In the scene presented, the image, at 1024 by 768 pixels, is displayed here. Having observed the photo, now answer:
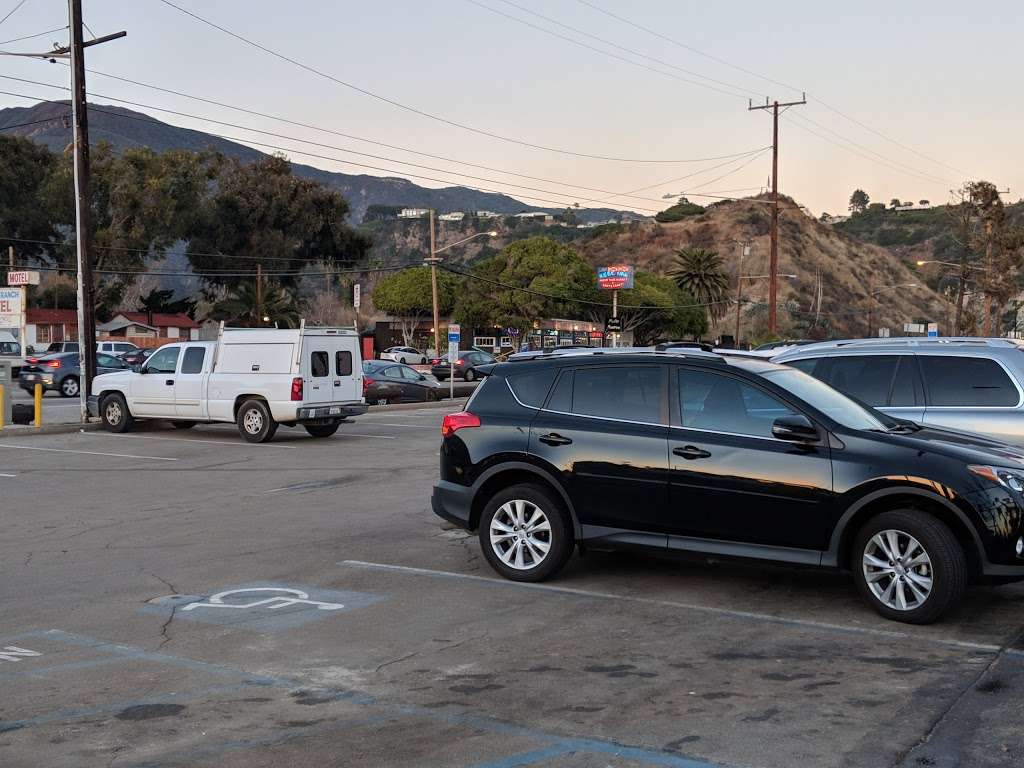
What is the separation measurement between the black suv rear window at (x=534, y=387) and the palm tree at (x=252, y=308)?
245 feet

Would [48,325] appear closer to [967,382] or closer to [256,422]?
[256,422]

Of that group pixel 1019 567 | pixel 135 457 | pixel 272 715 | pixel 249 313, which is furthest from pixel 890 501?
pixel 249 313

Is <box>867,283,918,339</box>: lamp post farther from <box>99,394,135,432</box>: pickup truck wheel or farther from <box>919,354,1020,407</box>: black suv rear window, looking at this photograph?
<box>919,354,1020,407</box>: black suv rear window

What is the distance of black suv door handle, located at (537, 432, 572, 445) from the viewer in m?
8.57

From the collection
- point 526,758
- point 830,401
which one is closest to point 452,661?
point 526,758

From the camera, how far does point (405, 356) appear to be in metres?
71.1

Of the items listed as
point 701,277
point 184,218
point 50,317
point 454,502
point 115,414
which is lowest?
point 454,502

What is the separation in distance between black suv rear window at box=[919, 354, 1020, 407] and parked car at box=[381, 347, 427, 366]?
5768 cm

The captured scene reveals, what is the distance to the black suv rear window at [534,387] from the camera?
29.2 ft

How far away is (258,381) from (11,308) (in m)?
8.62

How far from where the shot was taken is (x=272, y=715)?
18.5 ft

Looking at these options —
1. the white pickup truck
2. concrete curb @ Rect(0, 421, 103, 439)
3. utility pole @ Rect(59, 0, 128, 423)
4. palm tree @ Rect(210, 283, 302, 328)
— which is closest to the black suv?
the white pickup truck

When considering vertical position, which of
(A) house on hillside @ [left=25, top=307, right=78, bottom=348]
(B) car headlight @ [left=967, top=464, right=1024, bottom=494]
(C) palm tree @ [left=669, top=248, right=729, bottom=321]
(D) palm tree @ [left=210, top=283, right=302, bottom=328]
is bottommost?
(B) car headlight @ [left=967, top=464, right=1024, bottom=494]

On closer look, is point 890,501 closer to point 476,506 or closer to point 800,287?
point 476,506
